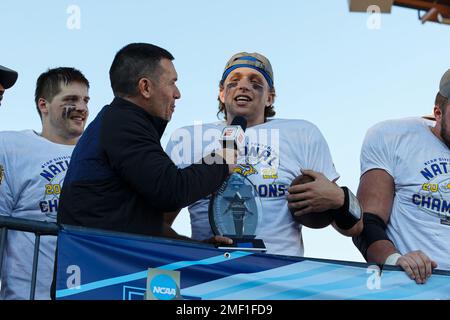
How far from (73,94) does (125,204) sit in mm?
1907

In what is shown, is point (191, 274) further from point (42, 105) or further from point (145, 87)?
point (42, 105)

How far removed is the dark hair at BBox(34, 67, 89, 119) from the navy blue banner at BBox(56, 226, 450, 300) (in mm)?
2058

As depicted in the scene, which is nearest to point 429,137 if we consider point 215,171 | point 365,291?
point 365,291

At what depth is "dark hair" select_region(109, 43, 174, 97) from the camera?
389 centimetres

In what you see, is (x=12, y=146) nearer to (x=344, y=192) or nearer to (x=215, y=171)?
(x=215, y=171)

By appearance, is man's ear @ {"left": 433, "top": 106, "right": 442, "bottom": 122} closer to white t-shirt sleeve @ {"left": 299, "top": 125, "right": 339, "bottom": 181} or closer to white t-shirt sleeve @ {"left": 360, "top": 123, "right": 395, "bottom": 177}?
white t-shirt sleeve @ {"left": 360, "top": 123, "right": 395, "bottom": 177}

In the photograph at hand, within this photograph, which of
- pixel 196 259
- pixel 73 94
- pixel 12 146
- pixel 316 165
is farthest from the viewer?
pixel 73 94

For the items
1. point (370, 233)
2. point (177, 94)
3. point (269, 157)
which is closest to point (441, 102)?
point (370, 233)

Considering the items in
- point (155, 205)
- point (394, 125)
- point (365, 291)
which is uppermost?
point (394, 125)

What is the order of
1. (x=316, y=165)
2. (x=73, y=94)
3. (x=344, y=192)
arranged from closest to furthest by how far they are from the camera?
1. (x=344, y=192)
2. (x=316, y=165)
3. (x=73, y=94)

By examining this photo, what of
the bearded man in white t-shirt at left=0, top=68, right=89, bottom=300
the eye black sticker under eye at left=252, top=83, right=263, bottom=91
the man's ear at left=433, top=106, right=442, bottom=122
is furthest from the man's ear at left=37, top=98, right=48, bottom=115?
the man's ear at left=433, top=106, right=442, bottom=122

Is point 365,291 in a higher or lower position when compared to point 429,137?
lower

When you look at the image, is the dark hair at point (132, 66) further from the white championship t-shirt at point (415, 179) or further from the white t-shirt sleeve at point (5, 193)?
the white championship t-shirt at point (415, 179)

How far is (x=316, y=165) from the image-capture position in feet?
14.8
